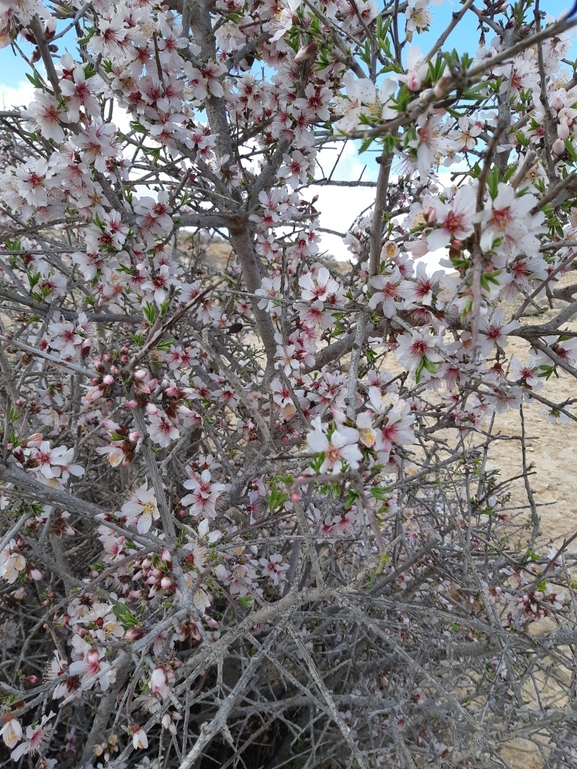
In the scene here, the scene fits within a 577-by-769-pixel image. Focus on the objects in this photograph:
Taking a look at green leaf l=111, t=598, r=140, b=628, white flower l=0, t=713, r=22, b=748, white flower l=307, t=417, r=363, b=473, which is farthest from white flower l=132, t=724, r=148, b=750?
white flower l=307, t=417, r=363, b=473

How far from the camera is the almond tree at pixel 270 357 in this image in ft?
4.16

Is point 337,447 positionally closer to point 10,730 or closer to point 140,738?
point 140,738

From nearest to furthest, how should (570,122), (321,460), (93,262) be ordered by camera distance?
(321,460) < (570,122) < (93,262)

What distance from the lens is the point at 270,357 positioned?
2.93 metres

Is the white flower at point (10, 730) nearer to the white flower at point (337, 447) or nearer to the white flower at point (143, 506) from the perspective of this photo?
the white flower at point (143, 506)

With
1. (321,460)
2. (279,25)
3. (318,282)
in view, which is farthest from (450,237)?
(279,25)

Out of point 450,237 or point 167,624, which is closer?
point 450,237

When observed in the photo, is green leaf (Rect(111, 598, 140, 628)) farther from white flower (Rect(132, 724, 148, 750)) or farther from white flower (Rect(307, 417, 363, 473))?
white flower (Rect(307, 417, 363, 473))

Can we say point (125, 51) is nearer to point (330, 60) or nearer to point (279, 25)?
point (279, 25)

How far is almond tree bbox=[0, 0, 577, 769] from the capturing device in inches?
49.9

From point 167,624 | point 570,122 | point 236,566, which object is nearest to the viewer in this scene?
point 167,624

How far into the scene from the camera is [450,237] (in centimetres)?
112

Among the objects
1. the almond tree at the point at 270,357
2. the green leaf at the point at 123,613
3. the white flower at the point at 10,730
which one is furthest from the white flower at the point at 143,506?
the white flower at the point at 10,730

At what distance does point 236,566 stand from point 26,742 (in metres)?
1.10
